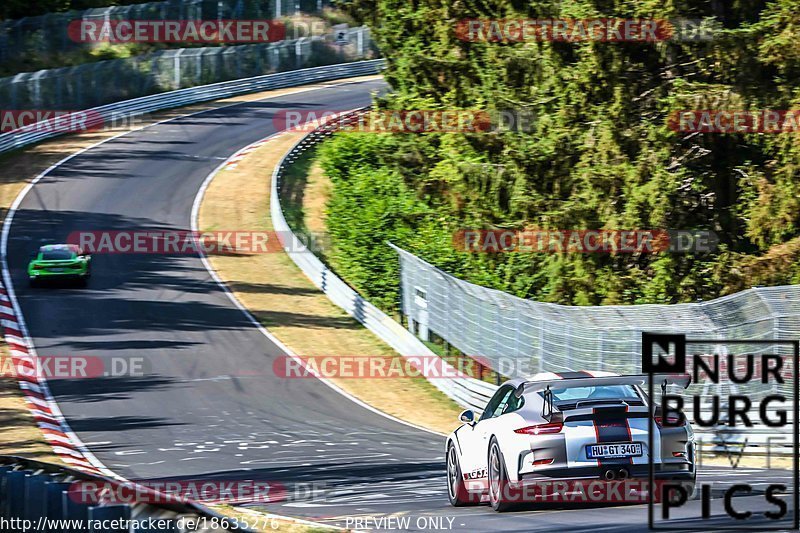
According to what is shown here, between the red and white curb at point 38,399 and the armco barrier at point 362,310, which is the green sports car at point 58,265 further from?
the armco barrier at point 362,310

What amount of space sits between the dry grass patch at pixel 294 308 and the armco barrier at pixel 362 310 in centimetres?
23

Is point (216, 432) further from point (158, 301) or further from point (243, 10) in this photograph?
point (243, 10)

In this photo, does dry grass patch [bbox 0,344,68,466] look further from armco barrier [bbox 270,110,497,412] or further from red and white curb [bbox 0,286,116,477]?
armco barrier [bbox 270,110,497,412]

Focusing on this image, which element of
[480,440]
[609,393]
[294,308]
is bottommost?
[294,308]

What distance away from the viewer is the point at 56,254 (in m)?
35.9

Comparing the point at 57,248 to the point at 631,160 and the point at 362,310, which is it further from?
the point at 631,160

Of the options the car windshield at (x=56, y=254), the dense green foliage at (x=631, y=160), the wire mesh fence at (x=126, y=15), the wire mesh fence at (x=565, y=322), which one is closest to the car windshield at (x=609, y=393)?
the wire mesh fence at (x=565, y=322)

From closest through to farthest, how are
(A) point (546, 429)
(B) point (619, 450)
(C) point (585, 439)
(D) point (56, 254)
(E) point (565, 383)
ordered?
(B) point (619, 450), (C) point (585, 439), (A) point (546, 429), (E) point (565, 383), (D) point (56, 254)

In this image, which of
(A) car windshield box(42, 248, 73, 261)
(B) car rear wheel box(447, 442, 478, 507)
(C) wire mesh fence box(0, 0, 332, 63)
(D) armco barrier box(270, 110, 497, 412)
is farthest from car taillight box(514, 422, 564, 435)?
(C) wire mesh fence box(0, 0, 332, 63)

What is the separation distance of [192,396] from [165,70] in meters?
42.3

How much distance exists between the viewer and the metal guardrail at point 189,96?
53691 millimetres

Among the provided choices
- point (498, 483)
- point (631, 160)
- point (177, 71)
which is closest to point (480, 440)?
point (498, 483)

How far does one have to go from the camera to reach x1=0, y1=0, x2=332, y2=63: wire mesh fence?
2446 inches

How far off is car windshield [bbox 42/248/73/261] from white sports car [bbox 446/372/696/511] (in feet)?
85.6
